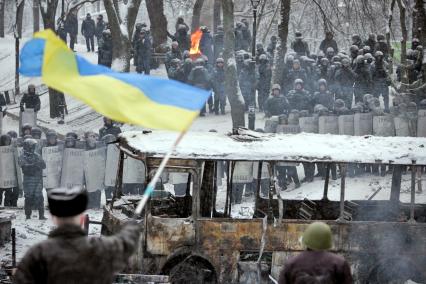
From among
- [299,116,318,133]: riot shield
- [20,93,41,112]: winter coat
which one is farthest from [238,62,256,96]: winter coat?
[20,93,41,112]: winter coat

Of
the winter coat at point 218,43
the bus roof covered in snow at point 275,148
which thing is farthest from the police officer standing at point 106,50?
the bus roof covered in snow at point 275,148

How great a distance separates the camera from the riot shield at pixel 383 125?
18984 mm

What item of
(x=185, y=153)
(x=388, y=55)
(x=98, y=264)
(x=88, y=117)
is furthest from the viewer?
(x=88, y=117)

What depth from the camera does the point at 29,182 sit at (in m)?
16.5

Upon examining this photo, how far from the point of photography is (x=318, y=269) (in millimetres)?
6918

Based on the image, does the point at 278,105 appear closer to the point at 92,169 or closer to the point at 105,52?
the point at 92,169

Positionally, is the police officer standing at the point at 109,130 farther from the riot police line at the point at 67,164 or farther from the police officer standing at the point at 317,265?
the police officer standing at the point at 317,265

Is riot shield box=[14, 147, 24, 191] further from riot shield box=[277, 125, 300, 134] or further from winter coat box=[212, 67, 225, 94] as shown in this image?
winter coat box=[212, 67, 225, 94]

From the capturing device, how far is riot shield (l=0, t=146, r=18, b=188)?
16.9m

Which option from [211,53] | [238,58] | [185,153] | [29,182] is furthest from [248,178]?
[211,53]

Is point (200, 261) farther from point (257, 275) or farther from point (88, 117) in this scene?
point (88, 117)

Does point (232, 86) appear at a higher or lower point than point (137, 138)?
higher

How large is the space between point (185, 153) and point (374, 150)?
2547 mm

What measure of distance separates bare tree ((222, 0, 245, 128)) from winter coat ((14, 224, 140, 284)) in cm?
1592
